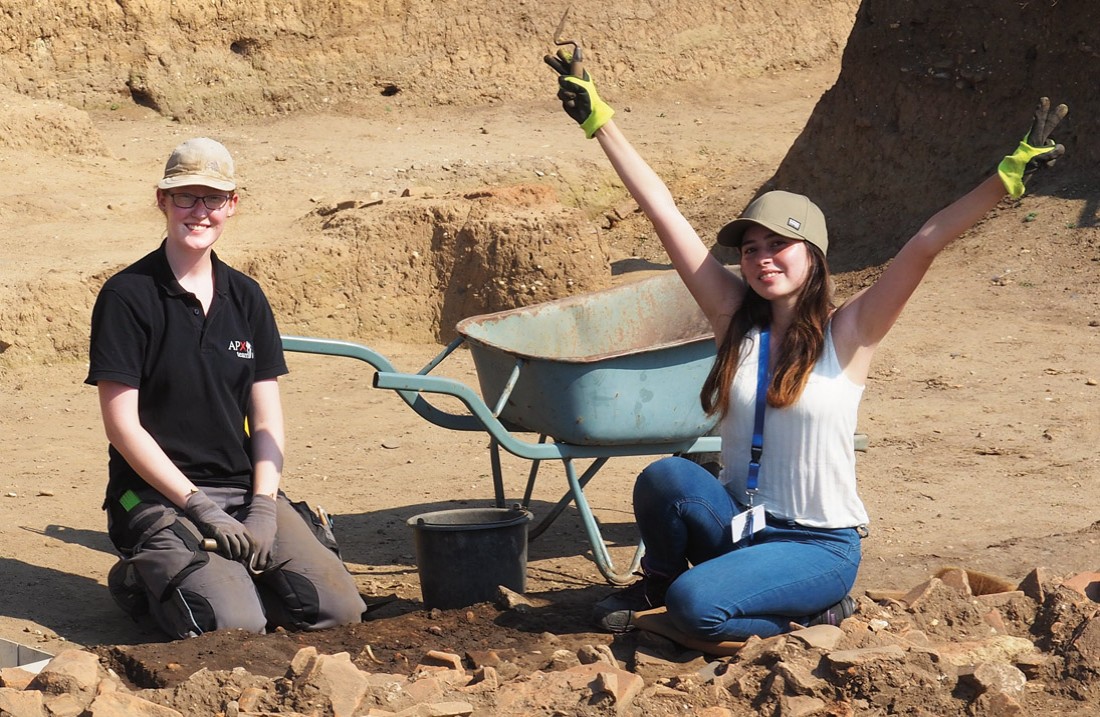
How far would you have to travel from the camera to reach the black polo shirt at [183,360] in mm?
3752

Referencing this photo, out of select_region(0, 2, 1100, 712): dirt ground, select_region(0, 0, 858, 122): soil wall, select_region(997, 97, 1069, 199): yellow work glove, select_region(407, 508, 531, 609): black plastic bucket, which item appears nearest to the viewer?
select_region(997, 97, 1069, 199): yellow work glove

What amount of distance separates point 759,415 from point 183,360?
169 cm

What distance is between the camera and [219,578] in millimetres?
3734

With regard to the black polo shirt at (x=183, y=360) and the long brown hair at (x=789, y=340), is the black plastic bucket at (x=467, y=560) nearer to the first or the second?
the black polo shirt at (x=183, y=360)

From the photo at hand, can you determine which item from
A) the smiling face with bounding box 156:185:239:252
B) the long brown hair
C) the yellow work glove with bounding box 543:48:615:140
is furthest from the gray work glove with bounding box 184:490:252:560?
the yellow work glove with bounding box 543:48:615:140

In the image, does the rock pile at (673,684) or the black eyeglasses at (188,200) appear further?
the black eyeglasses at (188,200)

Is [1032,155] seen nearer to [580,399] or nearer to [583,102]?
[583,102]

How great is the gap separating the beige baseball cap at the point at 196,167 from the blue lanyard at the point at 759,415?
Result: 1617 millimetres

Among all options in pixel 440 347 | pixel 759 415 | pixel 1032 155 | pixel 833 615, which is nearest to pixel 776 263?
pixel 759 415

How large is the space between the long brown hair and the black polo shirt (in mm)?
1455

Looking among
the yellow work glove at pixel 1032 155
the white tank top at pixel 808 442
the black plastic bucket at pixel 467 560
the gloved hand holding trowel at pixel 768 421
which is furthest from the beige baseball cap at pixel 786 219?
the black plastic bucket at pixel 467 560

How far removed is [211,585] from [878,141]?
7.48 m

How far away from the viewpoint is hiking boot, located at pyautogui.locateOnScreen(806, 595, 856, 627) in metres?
3.47

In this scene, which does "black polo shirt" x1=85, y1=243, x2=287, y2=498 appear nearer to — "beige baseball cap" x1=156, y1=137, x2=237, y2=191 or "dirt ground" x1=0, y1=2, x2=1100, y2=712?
"beige baseball cap" x1=156, y1=137, x2=237, y2=191
